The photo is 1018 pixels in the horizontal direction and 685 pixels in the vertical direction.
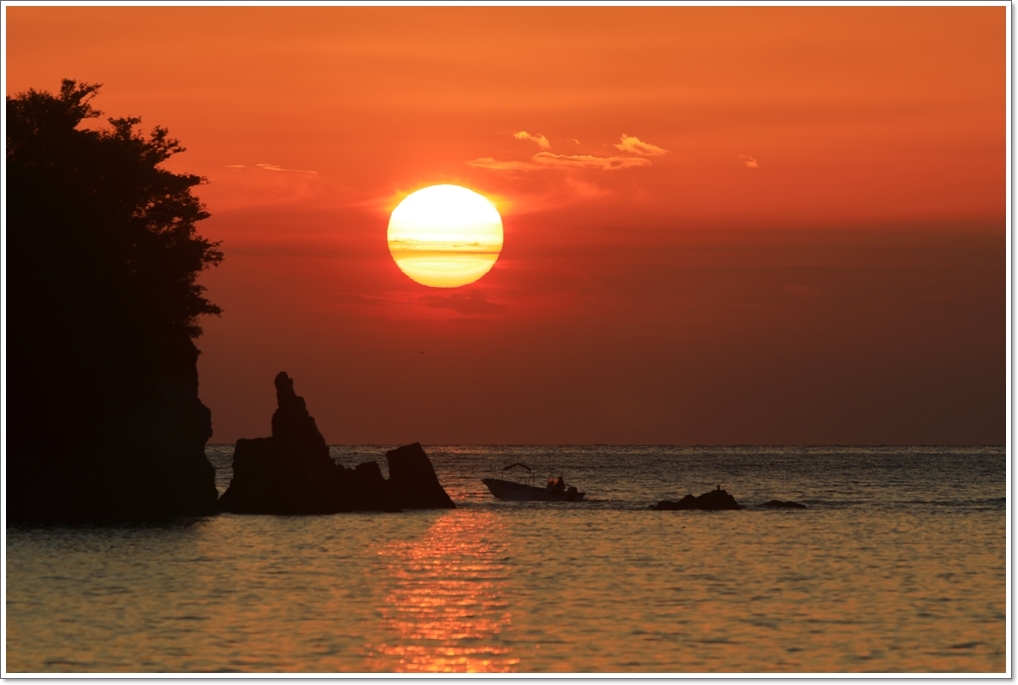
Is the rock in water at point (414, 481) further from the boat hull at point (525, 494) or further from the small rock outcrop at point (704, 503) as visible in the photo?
the small rock outcrop at point (704, 503)

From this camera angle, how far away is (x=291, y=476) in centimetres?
8519

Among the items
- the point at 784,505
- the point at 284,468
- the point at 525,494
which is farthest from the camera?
the point at 525,494

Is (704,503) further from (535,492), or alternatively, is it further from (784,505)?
(535,492)

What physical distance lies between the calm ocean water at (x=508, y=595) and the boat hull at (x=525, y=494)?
23669mm

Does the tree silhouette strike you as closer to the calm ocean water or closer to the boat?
the calm ocean water

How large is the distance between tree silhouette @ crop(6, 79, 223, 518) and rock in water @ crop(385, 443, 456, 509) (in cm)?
1626

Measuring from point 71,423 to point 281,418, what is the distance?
13.4 meters

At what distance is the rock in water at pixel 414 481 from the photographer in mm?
94625

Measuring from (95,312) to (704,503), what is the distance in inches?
1718

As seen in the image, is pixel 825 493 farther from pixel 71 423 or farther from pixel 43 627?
pixel 43 627

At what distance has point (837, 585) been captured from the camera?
1981 inches

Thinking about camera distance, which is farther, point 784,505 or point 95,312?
point 784,505

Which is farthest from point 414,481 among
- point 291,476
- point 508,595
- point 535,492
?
point 508,595
